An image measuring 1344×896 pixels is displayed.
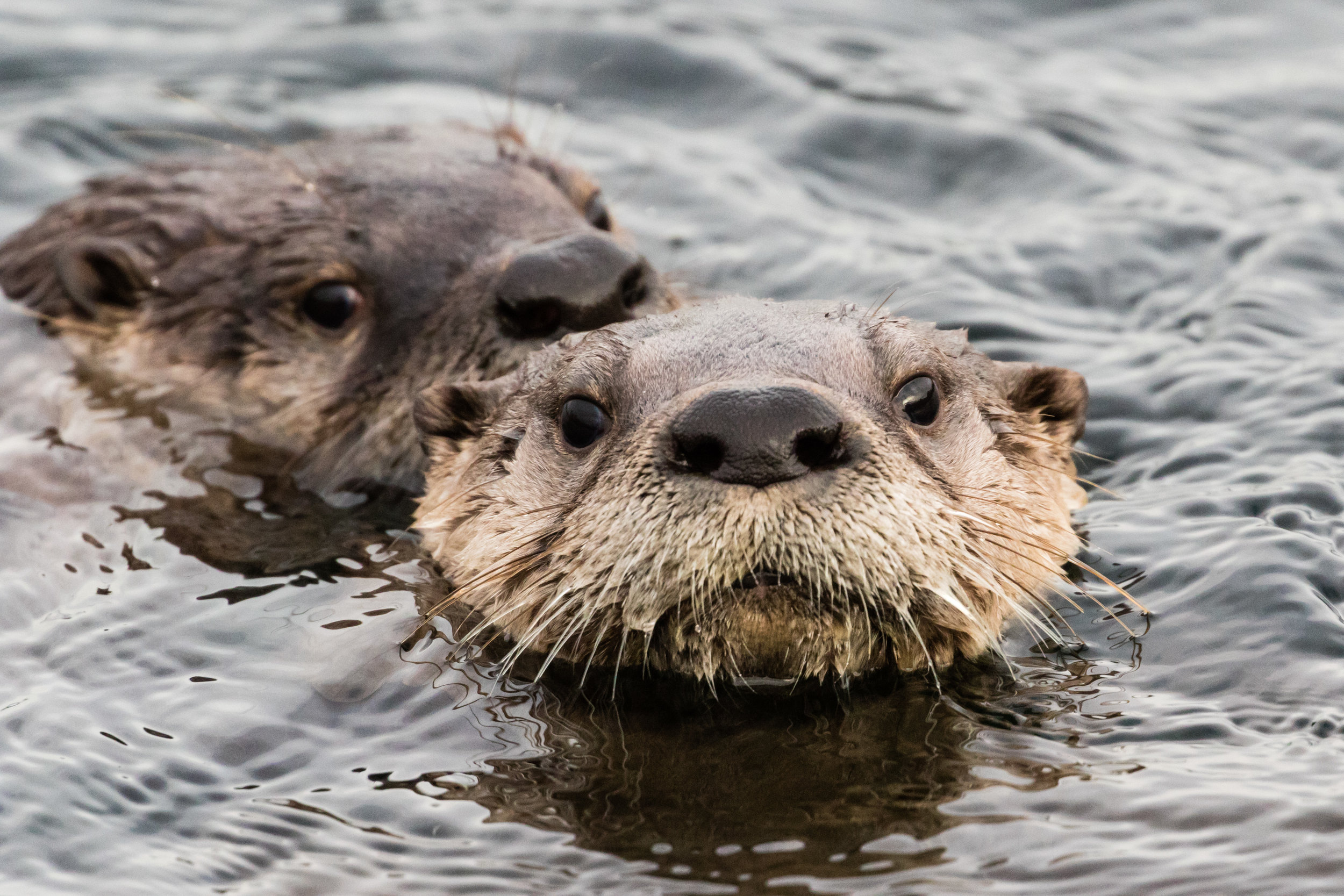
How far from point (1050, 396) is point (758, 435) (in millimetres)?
1774

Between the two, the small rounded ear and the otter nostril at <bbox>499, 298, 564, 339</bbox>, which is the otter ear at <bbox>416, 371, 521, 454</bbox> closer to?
the otter nostril at <bbox>499, 298, 564, 339</bbox>

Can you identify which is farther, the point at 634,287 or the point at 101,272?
the point at 101,272

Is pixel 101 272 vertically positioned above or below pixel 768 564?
above

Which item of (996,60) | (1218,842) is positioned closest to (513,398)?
(1218,842)

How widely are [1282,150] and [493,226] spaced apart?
4.98 metres

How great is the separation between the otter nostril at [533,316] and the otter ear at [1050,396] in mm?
1474

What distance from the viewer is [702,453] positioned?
3.88 meters

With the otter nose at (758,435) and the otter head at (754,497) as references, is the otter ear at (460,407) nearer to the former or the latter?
the otter head at (754,497)

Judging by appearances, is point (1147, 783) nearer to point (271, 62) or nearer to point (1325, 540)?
point (1325, 540)

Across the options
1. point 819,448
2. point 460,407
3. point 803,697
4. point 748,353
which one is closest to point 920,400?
point 748,353

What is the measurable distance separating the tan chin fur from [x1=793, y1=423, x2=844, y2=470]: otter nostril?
0.04 m

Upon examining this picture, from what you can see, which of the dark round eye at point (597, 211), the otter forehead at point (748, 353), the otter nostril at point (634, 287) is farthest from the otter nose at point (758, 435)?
the dark round eye at point (597, 211)

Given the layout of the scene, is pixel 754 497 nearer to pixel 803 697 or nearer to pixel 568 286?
pixel 803 697

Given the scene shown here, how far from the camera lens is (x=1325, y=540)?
5195mm
